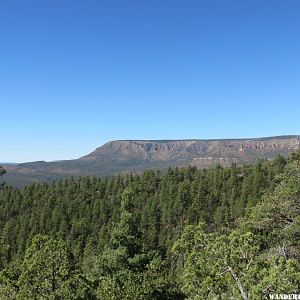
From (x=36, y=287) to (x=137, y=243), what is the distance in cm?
1238

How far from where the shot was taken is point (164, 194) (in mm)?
143000

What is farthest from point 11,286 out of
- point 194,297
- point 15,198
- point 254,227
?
point 15,198

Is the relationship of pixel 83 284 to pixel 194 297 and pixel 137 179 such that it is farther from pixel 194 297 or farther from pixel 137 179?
pixel 137 179

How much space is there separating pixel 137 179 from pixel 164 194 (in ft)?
77.0

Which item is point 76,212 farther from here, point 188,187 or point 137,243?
point 137,243

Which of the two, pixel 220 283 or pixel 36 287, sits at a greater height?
pixel 220 283

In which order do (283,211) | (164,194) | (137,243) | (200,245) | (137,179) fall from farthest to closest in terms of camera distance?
1. (137,179)
2. (164,194)
3. (137,243)
4. (283,211)
5. (200,245)

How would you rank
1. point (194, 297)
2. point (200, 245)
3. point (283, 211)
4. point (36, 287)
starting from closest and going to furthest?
point (194, 297) → point (200, 245) → point (36, 287) → point (283, 211)

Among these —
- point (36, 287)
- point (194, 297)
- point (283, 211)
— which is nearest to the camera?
point (194, 297)

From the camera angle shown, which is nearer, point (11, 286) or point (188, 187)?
point (11, 286)

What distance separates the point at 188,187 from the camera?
13888 centimetres

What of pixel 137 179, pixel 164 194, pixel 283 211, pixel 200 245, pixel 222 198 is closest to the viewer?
pixel 200 245

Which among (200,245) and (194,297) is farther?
(200,245)

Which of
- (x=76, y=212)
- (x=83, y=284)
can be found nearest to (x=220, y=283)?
(x=83, y=284)
